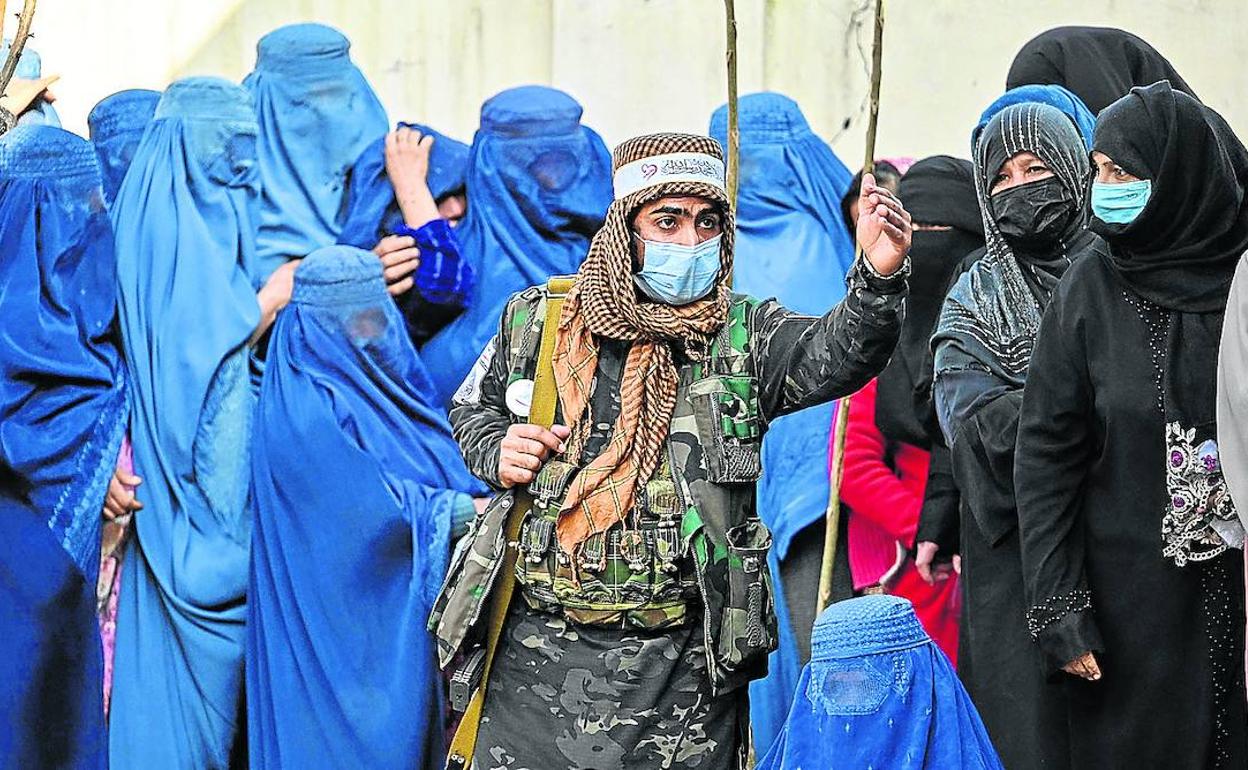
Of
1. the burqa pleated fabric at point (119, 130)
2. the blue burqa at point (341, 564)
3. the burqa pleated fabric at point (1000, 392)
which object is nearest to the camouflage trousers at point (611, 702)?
the burqa pleated fabric at point (1000, 392)

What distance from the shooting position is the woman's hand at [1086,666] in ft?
13.4

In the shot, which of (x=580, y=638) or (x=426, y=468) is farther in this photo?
(x=426, y=468)

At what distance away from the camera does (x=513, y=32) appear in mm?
7766

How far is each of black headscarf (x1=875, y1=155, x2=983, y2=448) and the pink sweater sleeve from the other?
5 centimetres

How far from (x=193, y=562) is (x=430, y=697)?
632mm

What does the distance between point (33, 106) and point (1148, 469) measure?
340 cm

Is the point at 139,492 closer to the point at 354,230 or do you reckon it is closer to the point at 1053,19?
the point at 354,230

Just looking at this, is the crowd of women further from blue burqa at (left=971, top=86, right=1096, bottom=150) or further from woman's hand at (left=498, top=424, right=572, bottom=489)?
woman's hand at (left=498, top=424, right=572, bottom=489)

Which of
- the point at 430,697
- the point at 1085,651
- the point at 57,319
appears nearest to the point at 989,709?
the point at 1085,651

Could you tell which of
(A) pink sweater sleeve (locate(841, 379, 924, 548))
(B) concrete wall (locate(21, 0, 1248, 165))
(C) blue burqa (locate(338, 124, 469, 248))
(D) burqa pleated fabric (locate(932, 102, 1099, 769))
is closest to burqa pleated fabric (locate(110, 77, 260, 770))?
(C) blue burqa (locate(338, 124, 469, 248))

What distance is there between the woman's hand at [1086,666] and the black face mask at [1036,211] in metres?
0.91

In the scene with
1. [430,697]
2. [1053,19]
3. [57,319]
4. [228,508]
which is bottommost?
[430,697]

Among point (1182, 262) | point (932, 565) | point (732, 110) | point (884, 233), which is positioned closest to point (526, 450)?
point (884, 233)

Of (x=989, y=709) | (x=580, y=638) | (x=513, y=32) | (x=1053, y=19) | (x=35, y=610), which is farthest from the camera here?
(x=513, y=32)
